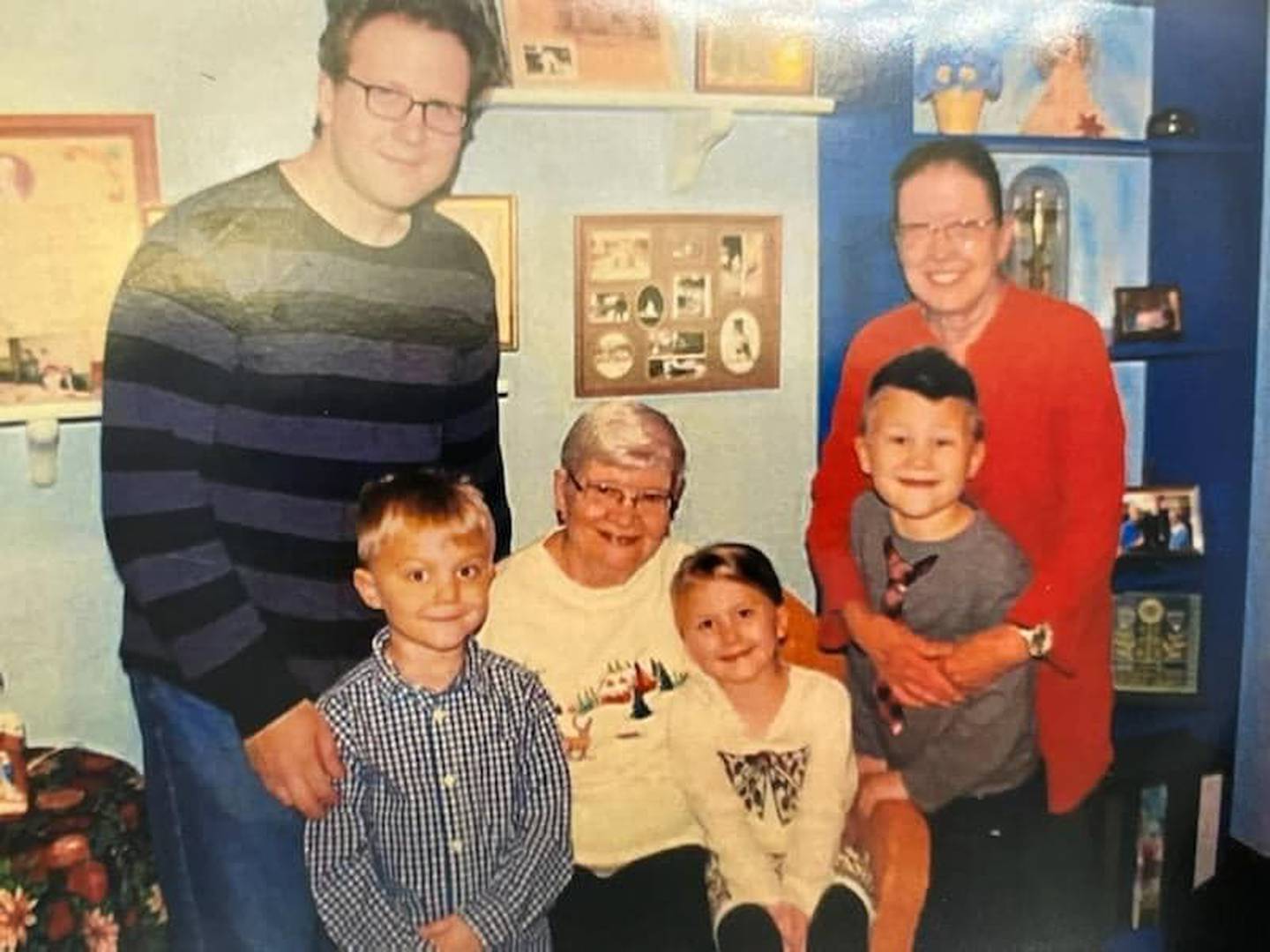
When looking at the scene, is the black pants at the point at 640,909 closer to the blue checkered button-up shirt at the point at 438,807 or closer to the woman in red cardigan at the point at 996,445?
the blue checkered button-up shirt at the point at 438,807

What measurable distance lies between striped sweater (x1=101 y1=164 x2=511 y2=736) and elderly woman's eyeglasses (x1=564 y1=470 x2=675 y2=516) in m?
0.15

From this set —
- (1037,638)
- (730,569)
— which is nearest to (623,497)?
(730,569)

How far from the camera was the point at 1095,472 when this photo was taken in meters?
1.86

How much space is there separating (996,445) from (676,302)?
0.43 m

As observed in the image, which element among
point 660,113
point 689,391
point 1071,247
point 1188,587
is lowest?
point 1188,587

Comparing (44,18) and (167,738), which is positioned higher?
(44,18)

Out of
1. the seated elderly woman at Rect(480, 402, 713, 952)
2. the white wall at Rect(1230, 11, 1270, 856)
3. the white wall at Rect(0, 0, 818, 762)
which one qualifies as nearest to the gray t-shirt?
the white wall at Rect(0, 0, 818, 762)

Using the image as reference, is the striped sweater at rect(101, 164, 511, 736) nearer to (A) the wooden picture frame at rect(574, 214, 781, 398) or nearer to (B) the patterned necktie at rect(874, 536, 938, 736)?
(A) the wooden picture frame at rect(574, 214, 781, 398)

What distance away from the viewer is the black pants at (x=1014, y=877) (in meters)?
1.90

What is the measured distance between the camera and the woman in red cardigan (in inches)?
70.2

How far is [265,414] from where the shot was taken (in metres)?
1.56

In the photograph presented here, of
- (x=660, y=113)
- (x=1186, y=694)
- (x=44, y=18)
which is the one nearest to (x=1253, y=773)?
(x=1186, y=694)

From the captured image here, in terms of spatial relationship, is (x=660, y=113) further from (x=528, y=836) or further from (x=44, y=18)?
(x=528, y=836)

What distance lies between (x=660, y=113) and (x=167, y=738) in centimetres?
87
